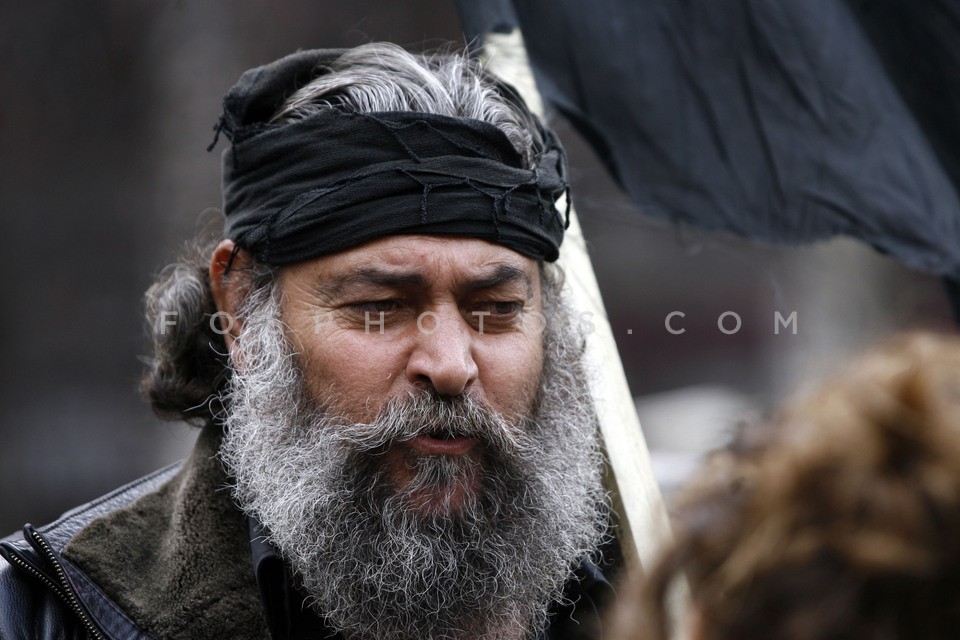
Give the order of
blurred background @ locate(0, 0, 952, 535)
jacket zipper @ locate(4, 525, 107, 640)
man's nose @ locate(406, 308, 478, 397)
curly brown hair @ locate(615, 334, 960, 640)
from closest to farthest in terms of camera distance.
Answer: curly brown hair @ locate(615, 334, 960, 640) → jacket zipper @ locate(4, 525, 107, 640) → man's nose @ locate(406, 308, 478, 397) → blurred background @ locate(0, 0, 952, 535)

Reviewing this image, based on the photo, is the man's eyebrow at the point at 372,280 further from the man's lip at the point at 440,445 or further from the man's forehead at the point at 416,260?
the man's lip at the point at 440,445

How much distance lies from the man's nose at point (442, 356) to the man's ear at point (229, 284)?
476 mm

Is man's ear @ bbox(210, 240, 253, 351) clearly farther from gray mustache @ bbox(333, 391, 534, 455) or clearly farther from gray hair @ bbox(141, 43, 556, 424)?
gray mustache @ bbox(333, 391, 534, 455)

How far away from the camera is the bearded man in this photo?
2.20 metres

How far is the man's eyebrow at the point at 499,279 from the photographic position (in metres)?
2.28

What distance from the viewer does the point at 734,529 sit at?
100cm

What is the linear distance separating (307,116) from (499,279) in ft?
1.80

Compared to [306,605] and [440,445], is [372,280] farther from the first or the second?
[306,605]

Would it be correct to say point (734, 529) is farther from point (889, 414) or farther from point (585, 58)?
point (585, 58)

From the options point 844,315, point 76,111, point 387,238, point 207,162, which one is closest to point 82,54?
point 76,111

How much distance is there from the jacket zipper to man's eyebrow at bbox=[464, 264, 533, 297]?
97 centimetres

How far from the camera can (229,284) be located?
8.18 feet

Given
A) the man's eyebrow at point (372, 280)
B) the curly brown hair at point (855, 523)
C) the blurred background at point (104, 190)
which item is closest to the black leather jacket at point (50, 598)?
the man's eyebrow at point (372, 280)

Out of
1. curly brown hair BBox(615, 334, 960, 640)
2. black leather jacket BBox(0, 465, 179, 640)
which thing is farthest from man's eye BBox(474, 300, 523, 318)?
curly brown hair BBox(615, 334, 960, 640)
